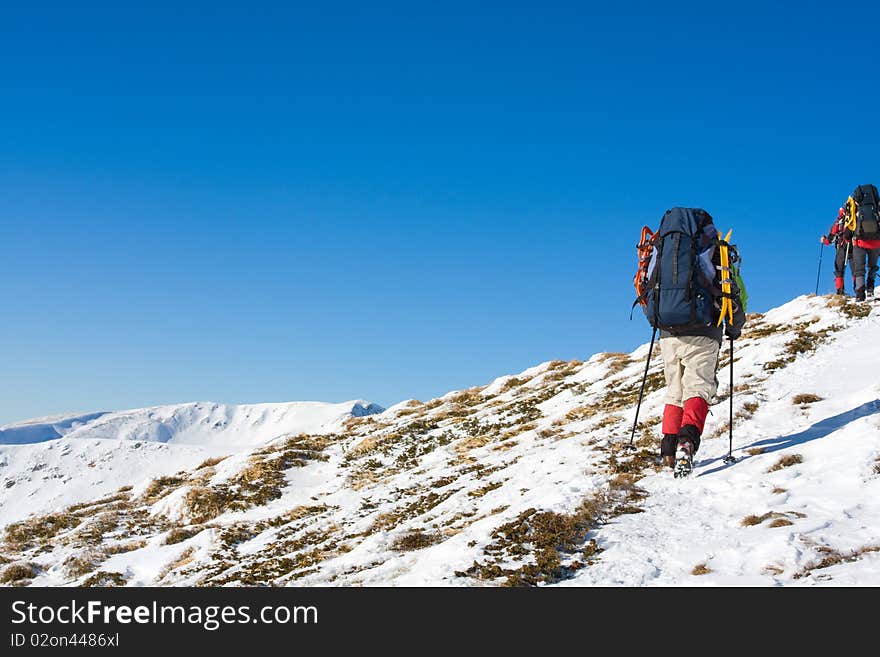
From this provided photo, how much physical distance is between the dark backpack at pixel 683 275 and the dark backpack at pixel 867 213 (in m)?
15.0

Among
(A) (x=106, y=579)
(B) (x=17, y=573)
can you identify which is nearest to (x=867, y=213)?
(A) (x=106, y=579)

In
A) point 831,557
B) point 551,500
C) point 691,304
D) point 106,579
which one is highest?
point 691,304

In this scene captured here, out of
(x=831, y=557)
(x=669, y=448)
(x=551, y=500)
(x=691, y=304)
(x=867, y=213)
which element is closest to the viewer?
(x=831, y=557)

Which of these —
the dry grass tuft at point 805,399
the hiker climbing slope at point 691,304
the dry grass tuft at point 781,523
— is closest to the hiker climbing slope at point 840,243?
the dry grass tuft at point 805,399

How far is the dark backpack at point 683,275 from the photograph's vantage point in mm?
10953

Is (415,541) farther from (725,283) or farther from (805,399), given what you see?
(805,399)

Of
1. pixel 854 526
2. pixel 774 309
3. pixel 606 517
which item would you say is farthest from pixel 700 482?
pixel 774 309

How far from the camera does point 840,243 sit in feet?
80.5

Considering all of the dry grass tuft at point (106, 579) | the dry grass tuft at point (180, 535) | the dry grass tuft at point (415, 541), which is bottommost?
the dry grass tuft at point (106, 579)

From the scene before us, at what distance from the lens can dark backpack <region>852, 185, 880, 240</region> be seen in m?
22.6

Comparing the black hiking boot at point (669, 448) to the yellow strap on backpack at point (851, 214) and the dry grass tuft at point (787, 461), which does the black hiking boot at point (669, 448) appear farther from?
the yellow strap on backpack at point (851, 214)

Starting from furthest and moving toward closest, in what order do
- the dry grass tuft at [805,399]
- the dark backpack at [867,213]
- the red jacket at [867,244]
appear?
the red jacket at [867,244] < the dark backpack at [867,213] < the dry grass tuft at [805,399]

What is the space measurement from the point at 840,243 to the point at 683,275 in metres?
17.3
